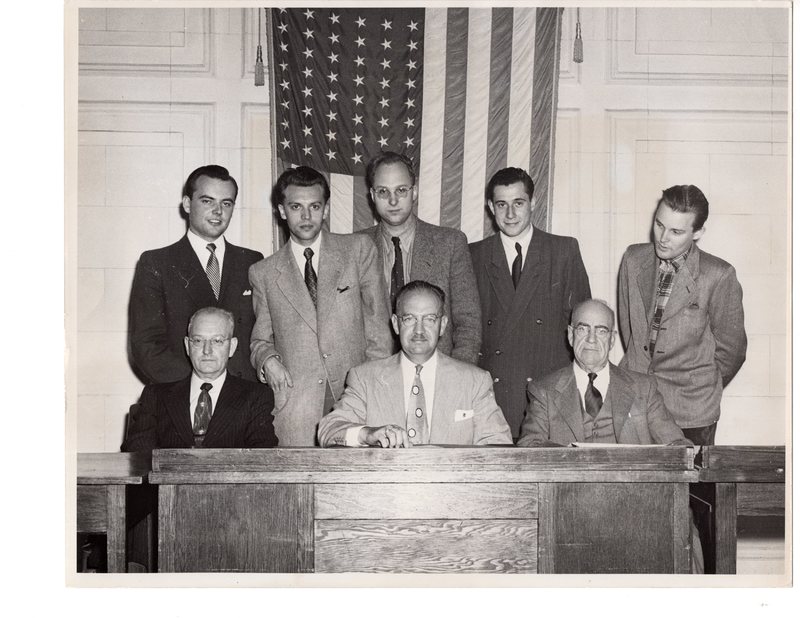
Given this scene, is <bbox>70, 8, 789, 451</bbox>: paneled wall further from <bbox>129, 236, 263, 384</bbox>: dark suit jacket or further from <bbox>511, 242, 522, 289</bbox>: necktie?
<bbox>511, 242, 522, 289</bbox>: necktie

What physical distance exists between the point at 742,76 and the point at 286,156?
2488 millimetres

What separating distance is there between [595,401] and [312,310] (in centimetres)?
146

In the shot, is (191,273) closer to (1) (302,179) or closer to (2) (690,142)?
(1) (302,179)

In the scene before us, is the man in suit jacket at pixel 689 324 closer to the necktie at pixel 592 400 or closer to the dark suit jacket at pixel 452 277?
the necktie at pixel 592 400

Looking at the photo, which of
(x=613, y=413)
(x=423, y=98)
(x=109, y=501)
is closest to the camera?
(x=109, y=501)

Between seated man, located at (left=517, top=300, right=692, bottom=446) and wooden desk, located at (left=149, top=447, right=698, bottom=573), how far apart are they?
606 mm

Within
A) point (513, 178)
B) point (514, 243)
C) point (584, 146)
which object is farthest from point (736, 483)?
point (584, 146)

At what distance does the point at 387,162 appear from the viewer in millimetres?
4891

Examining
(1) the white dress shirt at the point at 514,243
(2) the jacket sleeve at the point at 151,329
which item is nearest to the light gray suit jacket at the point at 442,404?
(1) the white dress shirt at the point at 514,243

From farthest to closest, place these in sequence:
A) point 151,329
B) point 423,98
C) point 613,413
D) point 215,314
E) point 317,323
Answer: point 423,98 → point 151,329 → point 317,323 → point 215,314 → point 613,413

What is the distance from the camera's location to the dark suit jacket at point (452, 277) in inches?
191

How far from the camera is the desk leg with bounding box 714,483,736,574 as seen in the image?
153 inches

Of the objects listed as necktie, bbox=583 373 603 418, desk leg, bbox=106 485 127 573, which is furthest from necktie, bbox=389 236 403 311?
desk leg, bbox=106 485 127 573

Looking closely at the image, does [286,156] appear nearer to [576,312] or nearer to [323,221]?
[323,221]
